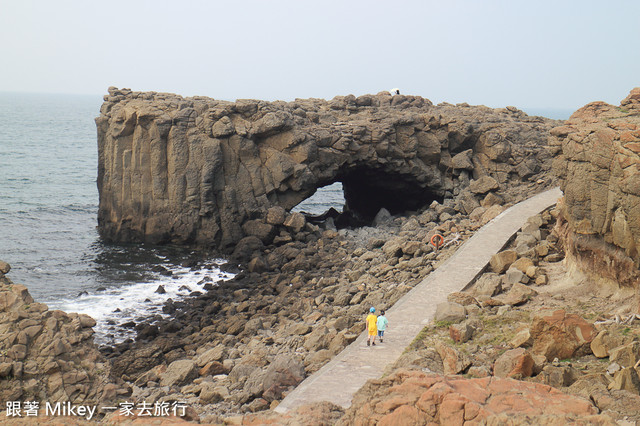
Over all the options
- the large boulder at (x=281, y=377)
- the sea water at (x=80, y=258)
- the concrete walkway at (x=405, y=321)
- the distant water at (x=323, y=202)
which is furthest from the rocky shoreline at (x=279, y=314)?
the distant water at (x=323, y=202)

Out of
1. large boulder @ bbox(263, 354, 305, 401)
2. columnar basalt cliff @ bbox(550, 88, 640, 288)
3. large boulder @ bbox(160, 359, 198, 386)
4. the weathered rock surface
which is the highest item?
columnar basalt cliff @ bbox(550, 88, 640, 288)

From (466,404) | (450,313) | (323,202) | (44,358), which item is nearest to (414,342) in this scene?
(450,313)

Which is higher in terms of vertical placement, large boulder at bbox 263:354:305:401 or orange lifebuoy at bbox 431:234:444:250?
orange lifebuoy at bbox 431:234:444:250

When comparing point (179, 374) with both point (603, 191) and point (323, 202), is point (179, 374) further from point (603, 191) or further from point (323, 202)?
point (323, 202)

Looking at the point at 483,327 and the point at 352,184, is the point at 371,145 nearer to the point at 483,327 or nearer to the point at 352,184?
the point at 352,184

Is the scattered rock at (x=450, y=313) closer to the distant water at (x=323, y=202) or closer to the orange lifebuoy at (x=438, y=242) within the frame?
the orange lifebuoy at (x=438, y=242)

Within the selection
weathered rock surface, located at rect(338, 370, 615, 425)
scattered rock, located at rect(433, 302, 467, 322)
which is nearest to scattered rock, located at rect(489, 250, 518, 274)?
scattered rock, located at rect(433, 302, 467, 322)

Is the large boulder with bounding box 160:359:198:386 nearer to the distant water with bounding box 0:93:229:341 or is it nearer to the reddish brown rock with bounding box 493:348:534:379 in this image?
the distant water with bounding box 0:93:229:341

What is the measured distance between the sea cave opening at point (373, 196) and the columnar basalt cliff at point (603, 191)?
21.1 metres

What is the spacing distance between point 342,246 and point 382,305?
11399 mm

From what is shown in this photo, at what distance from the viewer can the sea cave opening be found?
4309 centimetres

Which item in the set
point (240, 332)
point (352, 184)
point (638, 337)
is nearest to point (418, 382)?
point (638, 337)

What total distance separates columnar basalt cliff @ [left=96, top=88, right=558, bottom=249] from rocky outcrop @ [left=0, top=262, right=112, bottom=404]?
796 inches

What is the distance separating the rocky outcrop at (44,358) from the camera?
14.8m
